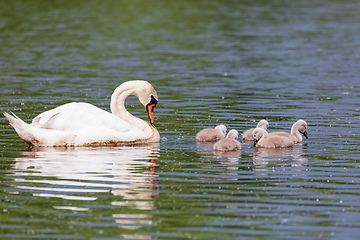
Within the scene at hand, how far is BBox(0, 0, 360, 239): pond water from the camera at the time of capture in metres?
10.3

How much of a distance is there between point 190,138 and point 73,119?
8.25 ft

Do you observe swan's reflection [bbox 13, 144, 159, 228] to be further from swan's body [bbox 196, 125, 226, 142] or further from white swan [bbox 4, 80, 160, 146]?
swan's body [bbox 196, 125, 226, 142]

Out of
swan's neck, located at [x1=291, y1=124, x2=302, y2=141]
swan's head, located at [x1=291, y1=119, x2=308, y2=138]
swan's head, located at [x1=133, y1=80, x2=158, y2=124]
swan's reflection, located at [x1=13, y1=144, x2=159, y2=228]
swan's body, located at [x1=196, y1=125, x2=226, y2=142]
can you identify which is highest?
swan's head, located at [x1=133, y1=80, x2=158, y2=124]

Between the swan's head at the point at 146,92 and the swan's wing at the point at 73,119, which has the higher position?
the swan's head at the point at 146,92

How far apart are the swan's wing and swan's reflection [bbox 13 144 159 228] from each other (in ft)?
1.51

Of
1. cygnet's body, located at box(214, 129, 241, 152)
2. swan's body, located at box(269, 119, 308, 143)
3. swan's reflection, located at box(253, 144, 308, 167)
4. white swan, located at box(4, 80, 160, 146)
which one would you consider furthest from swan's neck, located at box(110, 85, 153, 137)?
swan's body, located at box(269, 119, 308, 143)

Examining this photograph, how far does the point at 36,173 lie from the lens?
13070 mm

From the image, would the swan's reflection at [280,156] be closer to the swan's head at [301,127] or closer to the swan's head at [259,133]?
the swan's head at [259,133]

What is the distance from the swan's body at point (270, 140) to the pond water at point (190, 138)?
0.70ft

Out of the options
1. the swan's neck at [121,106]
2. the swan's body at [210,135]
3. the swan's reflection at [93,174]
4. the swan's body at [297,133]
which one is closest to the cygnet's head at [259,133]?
the swan's body at [297,133]

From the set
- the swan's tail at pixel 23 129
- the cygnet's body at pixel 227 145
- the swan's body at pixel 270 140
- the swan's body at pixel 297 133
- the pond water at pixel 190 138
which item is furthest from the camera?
the swan's body at pixel 297 133

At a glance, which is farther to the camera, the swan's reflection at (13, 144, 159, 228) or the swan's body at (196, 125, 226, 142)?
the swan's body at (196, 125, 226, 142)

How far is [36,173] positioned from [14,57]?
67.9 feet

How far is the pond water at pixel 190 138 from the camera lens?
10.3 meters
